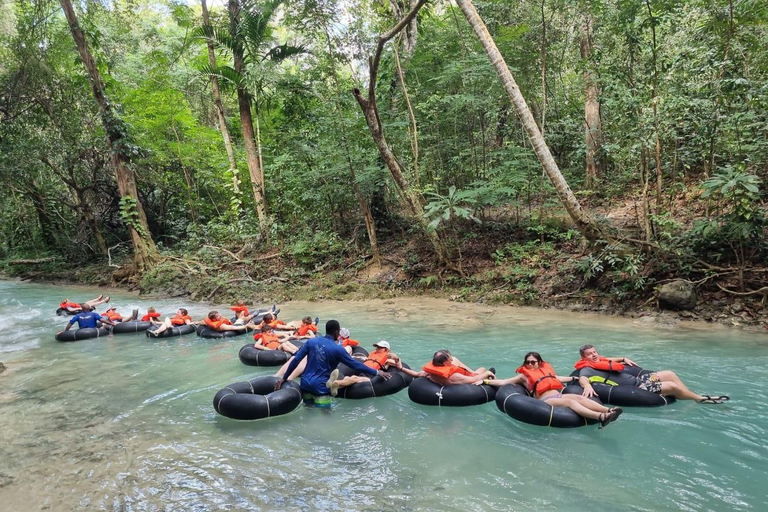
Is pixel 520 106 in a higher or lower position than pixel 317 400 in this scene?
higher

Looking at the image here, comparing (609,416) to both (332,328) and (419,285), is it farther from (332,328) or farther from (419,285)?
(419,285)

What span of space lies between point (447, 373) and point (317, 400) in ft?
5.99

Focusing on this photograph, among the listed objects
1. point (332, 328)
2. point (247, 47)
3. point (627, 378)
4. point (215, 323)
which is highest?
point (247, 47)

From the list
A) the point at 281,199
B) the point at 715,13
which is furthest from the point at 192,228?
the point at 715,13

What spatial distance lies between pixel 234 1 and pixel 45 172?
12404 mm

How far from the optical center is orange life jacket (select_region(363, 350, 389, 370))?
6930 millimetres

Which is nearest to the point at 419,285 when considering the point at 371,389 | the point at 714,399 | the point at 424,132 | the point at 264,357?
the point at 424,132

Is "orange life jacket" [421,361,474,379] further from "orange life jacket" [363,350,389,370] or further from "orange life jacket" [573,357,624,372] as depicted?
"orange life jacket" [573,357,624,372]

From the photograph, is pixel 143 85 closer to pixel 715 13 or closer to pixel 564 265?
pixel 564 265

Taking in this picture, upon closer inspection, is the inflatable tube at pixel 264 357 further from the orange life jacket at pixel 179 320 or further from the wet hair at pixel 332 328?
the orange life jacket at pixel 179 320

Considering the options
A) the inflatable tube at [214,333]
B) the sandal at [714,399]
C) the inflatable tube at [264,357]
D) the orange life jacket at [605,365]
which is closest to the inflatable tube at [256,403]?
the inflatable tube at [264,357]

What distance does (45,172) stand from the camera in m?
20.9

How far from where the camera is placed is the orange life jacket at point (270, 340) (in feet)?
28.7

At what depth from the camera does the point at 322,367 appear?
645 centimetres
